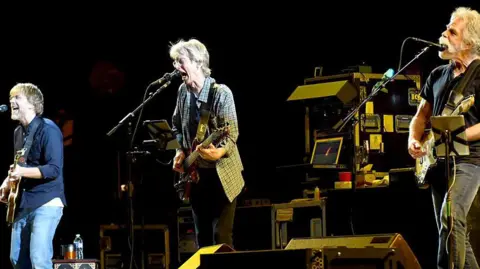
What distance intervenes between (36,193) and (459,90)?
10.9ft

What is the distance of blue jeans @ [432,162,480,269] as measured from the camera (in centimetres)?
537

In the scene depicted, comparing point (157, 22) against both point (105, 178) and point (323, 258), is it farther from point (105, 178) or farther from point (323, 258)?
point (323, 258)

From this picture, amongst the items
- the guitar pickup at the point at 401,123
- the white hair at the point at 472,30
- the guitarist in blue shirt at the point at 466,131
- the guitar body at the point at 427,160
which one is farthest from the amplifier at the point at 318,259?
the guitar pickup at the point at 401,123

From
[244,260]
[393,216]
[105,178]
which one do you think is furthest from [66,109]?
[244,260]

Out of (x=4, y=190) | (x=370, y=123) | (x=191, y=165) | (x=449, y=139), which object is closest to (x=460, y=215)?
(x=449, y=139)

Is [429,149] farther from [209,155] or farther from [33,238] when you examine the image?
[33,238]

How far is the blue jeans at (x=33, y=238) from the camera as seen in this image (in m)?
6.84

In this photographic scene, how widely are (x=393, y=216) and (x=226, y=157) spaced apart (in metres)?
2.49

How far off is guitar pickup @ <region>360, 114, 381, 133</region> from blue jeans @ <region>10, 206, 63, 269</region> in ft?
15.1

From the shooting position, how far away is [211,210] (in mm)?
6090

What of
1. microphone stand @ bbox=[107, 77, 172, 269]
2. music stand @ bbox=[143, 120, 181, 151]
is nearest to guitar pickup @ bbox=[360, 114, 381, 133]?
music stand @ bbox=[143, 120, 181, 151]

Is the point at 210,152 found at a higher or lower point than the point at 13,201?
higher

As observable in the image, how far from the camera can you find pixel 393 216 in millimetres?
8070

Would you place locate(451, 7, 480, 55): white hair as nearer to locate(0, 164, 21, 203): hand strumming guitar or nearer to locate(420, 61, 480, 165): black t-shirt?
locate(420, 61, 480, 165): black t-shirt
